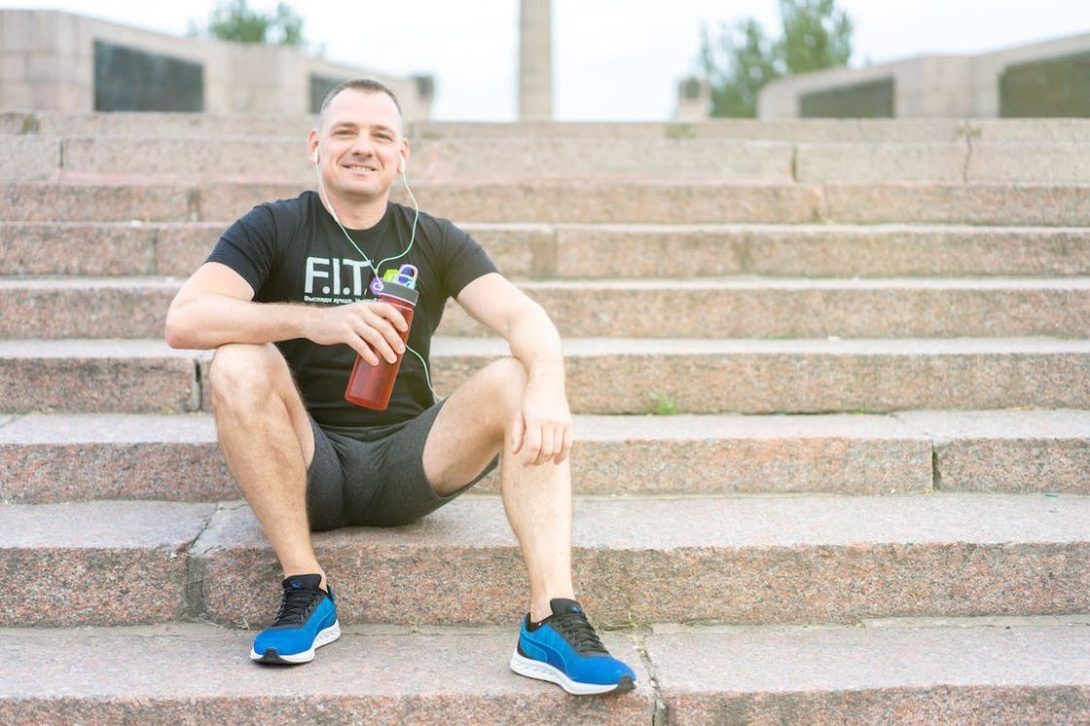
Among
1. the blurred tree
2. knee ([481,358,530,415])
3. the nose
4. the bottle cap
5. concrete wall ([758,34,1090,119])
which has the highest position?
the blurred tree

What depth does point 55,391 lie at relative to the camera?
3666 mm

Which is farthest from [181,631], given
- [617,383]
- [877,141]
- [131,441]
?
[877,141]

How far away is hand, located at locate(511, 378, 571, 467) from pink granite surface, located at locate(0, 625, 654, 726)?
555mm

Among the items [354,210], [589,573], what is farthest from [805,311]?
[354,210]

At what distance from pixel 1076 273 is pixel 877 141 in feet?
9.09

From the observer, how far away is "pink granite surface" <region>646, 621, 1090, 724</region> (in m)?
2.49

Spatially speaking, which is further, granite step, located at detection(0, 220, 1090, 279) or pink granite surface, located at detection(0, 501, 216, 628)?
granite step, located at detection(0, 220, 1090, 279)

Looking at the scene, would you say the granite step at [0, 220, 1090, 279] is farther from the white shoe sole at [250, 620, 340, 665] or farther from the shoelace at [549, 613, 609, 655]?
the shoelace at [549, 613, 609, 655]

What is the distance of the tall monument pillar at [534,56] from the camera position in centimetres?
1207

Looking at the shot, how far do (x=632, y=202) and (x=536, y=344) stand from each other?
2.73 metres

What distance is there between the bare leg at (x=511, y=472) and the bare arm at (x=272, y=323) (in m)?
0.29

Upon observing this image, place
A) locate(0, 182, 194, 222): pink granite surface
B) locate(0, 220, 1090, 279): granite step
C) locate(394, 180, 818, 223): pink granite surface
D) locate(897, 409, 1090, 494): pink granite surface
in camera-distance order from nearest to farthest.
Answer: locate(897, 409, 1090, 494): pink granite surface
locate(0, 220, 1090, 279): granite step
locate(0, 182, 194, 222): pink granite surface
locate(394, 180, 818, 223): pink granite surface

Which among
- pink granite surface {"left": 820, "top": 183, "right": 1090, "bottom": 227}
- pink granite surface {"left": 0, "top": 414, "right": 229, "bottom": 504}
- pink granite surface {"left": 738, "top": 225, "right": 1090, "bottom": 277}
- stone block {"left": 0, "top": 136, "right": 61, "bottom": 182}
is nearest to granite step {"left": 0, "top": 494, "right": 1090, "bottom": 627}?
pink granite surface {"left": 0, "top": 414, "right": 229, "bottom": 504}

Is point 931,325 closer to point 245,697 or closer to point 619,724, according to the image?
point 619,724
